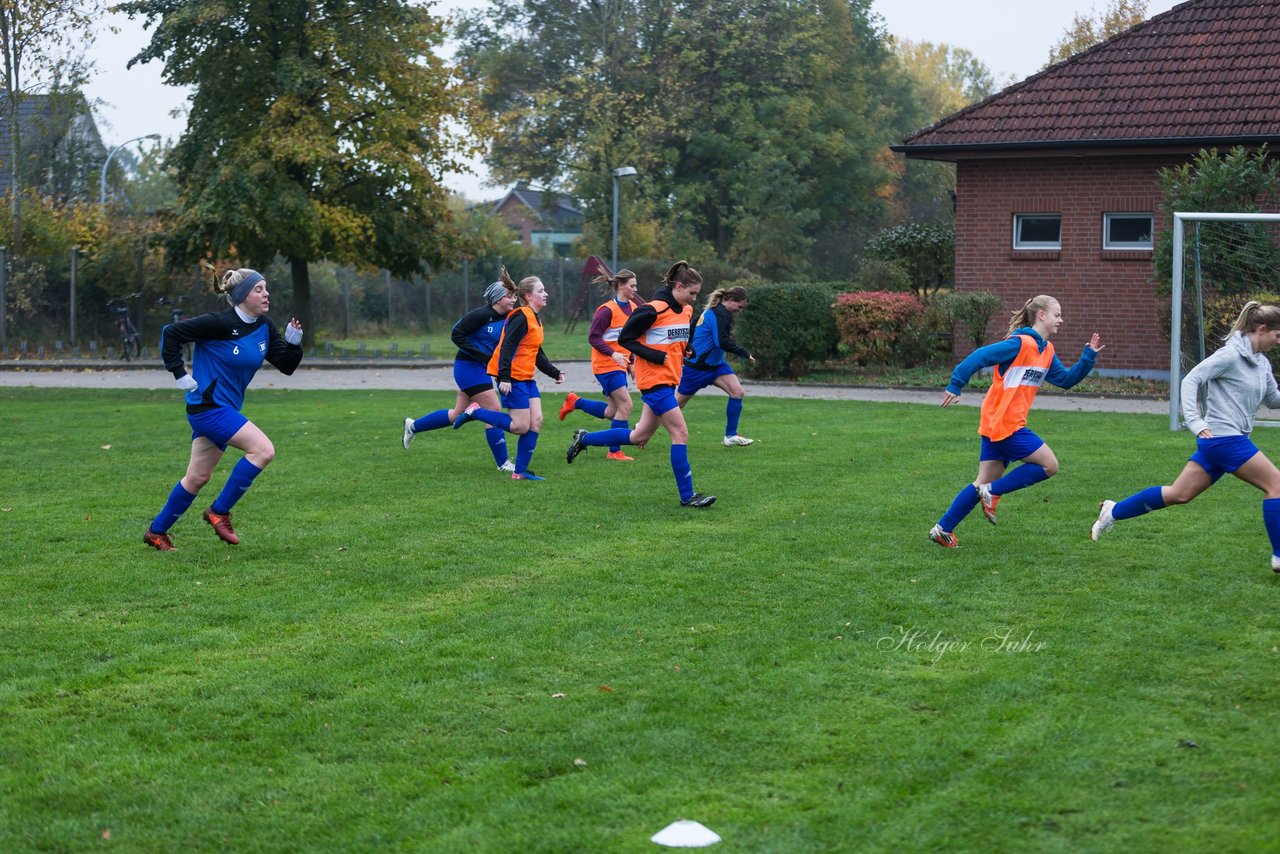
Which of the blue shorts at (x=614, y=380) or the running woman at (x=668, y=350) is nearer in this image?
the running woman at (x=668, y=350)

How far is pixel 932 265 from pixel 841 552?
21.2 meters

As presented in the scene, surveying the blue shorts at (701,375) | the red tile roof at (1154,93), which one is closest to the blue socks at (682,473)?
the blue shorts at (701,375)

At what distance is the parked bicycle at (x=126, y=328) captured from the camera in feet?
102

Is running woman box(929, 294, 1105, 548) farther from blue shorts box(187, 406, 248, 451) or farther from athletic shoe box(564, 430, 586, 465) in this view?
blue shorts box(187, 406, 248, 451)

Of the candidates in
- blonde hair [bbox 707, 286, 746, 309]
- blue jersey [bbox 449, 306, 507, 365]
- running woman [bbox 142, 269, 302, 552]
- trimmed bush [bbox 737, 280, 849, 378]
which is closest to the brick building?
trimmed bush [bbox 737, 280, 849, 378]

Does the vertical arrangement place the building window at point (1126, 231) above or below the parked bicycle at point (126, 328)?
above

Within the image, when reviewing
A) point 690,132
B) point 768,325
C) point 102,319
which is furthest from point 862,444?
point 690,132

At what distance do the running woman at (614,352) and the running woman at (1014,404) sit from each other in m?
4.53

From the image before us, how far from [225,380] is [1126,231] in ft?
60.1

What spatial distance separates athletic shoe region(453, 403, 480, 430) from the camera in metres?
12.9

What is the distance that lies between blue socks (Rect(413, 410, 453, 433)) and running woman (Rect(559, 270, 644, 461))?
1.37m

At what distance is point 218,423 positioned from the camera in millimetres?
9141

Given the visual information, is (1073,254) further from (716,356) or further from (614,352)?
(614,352)

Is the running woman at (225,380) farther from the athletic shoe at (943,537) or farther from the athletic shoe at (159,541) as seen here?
the athletic shoe at (943,537)
